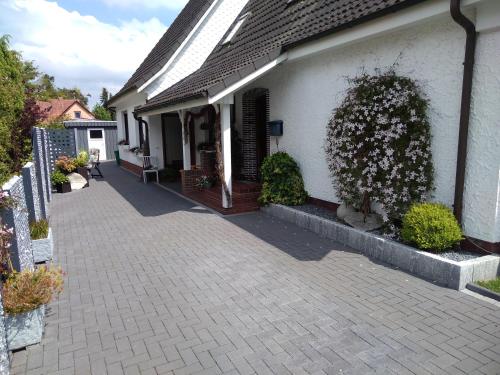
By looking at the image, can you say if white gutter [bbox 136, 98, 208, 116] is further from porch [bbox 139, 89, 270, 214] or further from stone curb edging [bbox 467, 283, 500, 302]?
stone curb edging [bbox 467, 283, 500, 302]

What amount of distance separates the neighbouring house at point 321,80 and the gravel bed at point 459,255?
9.1 inches

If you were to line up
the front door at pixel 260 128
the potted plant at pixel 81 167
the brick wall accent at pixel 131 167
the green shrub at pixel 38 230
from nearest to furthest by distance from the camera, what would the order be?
the green shrub at pixel 38 230, the front door at pixel 260 128, the potted plant at pixel 81 167, the brick wall accent at pixel 131 167

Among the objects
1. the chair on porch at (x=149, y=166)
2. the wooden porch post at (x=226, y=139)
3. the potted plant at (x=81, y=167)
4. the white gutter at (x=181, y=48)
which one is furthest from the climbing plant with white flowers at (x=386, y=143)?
the potted plant at (x=81, y=167)

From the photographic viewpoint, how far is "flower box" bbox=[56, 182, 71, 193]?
1207cm

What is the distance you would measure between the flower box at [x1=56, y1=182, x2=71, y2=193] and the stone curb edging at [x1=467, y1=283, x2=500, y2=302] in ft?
39.1

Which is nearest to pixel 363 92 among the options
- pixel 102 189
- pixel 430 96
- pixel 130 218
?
pixel 430 96

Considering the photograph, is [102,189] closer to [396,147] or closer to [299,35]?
[299,35]

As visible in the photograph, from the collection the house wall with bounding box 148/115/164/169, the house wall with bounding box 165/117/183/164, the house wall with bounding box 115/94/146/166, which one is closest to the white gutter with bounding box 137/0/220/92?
the house wall with bounding box 115/94/146/166

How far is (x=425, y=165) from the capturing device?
5.17m

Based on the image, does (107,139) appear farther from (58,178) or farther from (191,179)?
(191,179)

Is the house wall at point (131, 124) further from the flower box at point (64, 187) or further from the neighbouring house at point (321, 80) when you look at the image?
the flower box at point (64, 187)

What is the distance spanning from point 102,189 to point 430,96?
1074 cm

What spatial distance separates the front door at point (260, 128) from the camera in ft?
32.1

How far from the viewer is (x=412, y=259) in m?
4.71
